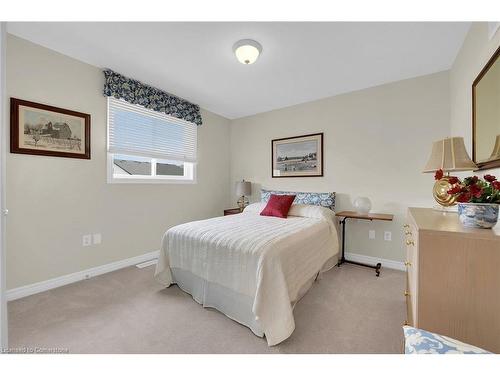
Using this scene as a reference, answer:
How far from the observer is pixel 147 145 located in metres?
3.04

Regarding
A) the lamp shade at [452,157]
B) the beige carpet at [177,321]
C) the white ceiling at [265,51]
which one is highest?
the white ceiling at [265,51]

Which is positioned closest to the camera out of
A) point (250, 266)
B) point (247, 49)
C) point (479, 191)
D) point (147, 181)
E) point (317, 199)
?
point (479, 191)

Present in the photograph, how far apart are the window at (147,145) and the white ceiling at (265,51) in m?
0.46

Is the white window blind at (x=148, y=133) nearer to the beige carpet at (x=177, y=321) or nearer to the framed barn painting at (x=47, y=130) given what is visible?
the framed barn painting at (x=47, y=130)

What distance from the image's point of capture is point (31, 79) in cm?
207

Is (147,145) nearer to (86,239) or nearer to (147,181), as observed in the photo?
(147,181)

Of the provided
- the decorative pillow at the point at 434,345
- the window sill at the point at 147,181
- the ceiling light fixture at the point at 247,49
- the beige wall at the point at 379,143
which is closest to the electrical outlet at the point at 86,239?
the window sill at the point at 147,181

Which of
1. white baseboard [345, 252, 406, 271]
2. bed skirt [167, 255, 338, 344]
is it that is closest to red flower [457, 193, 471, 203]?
bed skirt [167, 255, 338, 344]

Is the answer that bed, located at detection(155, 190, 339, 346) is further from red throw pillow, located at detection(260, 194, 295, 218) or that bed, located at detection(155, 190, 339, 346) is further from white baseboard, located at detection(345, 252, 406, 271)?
white baseboard, located at detection(345, 252, 406, 271)

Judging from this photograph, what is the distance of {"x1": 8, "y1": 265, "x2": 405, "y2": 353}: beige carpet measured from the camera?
1445 mm

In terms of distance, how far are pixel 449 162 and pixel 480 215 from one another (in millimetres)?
727

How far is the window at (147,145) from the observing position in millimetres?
2709

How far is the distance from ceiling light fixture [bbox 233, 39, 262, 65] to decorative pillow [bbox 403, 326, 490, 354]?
2.25 metres

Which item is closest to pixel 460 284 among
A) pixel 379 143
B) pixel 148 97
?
pixel 379 143
